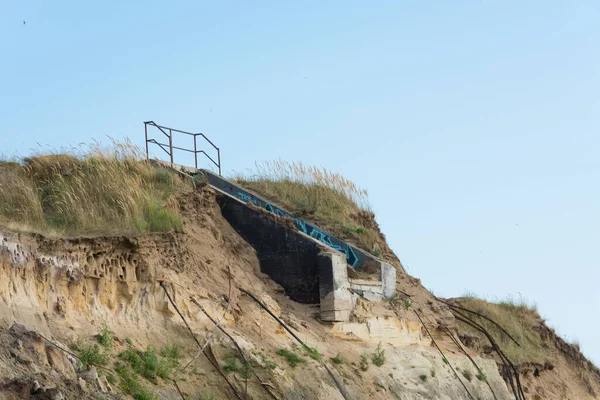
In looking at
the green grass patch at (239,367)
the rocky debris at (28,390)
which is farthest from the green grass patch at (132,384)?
the rocky debris at (28,390)

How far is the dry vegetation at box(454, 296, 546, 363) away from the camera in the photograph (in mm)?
28172

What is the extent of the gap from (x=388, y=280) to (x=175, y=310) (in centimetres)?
640

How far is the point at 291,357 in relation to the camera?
735 inches

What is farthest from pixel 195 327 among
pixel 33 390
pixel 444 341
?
pixel 444 341

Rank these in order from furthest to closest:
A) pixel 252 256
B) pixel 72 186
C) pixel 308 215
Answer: pixel 308 215
pixel 252 256
pixel 72 186

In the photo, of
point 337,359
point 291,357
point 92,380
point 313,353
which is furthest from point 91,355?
point 337,359

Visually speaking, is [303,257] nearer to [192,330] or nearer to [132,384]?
[192,330]

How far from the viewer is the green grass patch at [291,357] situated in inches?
733

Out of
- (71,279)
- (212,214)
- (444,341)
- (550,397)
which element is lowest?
(550,397)

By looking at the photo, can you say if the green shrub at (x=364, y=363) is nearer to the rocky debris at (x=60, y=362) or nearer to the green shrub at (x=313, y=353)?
the green shrub at (x=313, y=353)

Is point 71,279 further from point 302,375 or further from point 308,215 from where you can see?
point 308,215

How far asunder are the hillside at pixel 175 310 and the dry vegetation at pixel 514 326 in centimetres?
301

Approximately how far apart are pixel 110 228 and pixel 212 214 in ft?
14.0

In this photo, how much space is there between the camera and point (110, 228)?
58.2 feet
